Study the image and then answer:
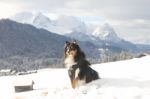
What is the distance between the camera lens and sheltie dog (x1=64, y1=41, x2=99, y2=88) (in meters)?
16.8

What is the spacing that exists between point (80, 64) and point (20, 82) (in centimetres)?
1121

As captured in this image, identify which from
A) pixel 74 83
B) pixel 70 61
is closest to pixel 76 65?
pixel 70 61

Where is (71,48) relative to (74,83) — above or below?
above

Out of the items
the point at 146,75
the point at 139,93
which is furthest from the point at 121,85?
the point at 146,75

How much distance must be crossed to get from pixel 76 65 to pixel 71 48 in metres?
0.90

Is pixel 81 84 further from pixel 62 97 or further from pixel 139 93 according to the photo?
pixel 139 93

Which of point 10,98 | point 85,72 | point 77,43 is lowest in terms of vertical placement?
point 10,98

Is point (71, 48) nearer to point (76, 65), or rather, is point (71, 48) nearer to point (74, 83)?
point (76, 65)

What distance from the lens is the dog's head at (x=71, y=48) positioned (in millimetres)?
16719

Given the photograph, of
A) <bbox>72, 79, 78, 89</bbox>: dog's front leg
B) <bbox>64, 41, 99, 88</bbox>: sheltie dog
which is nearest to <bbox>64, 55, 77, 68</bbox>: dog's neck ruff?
<bbox>64, 41, 99, 88</bbox>: sheltie dog

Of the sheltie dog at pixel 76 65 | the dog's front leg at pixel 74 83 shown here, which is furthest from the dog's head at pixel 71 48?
the dog's front leg at pixel 74 83

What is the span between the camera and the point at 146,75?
18781 mm

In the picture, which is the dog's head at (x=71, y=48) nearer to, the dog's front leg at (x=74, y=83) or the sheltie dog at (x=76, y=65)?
the sheltie dog at (x=76, y=65)

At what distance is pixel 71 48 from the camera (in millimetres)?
16766
